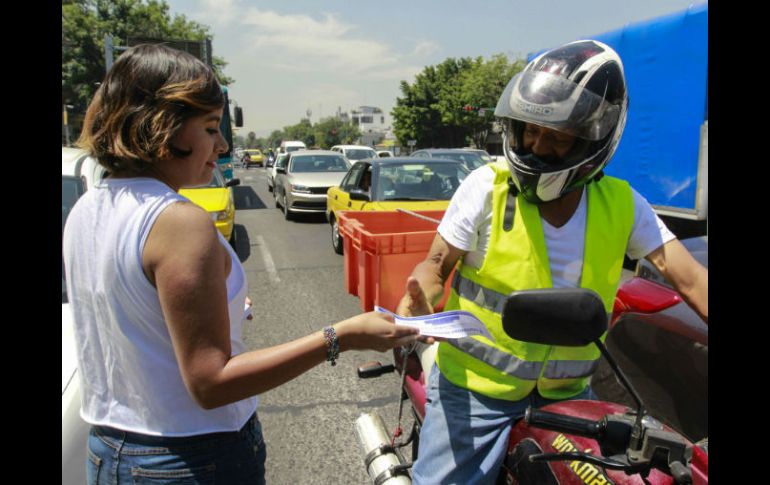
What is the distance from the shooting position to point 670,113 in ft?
24.9

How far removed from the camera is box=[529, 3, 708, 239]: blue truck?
7.15 meters

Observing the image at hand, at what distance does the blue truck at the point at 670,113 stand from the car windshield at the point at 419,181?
2.73 metres

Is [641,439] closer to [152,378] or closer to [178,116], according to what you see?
[152,378]

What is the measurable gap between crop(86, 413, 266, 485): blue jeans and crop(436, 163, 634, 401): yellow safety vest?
2.60 feet

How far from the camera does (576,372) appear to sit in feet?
5.70

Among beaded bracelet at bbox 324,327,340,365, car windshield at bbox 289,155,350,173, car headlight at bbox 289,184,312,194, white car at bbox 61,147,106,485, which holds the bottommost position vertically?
white car at bbox 61,147,106,485

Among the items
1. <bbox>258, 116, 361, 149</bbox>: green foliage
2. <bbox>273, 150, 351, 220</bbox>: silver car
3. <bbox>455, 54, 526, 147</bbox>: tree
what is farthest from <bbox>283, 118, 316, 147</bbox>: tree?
<bbox>273, 150, 351, 220</bbox>: silver car

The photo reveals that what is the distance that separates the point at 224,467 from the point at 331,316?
182 inches

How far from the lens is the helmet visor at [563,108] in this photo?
1.63 meters

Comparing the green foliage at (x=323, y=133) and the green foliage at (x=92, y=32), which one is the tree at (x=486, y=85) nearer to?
the green foliage at (x=92, y=32)

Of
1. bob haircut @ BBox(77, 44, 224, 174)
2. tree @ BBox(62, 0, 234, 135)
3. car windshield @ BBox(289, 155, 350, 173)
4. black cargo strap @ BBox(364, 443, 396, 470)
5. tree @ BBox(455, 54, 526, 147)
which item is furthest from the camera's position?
tree @ BBox(455, 54, 526, 147)

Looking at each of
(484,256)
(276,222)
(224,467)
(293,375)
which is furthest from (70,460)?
(276,222)

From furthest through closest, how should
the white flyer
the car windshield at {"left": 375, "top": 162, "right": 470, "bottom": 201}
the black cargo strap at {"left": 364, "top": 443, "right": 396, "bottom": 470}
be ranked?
the car windshield at {"left": 375, "top": 162, "right": 470, "bottom": 201} < the black cargo strap at {"left": 364, "top": 443, "right": 396, "bottom": 470} < the white flyer

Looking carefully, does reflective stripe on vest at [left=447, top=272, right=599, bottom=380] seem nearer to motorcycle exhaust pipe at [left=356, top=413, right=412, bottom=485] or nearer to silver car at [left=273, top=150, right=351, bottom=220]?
motorcycle exhaust pipe at [left=356, top=413, right=412, bottom=485]
